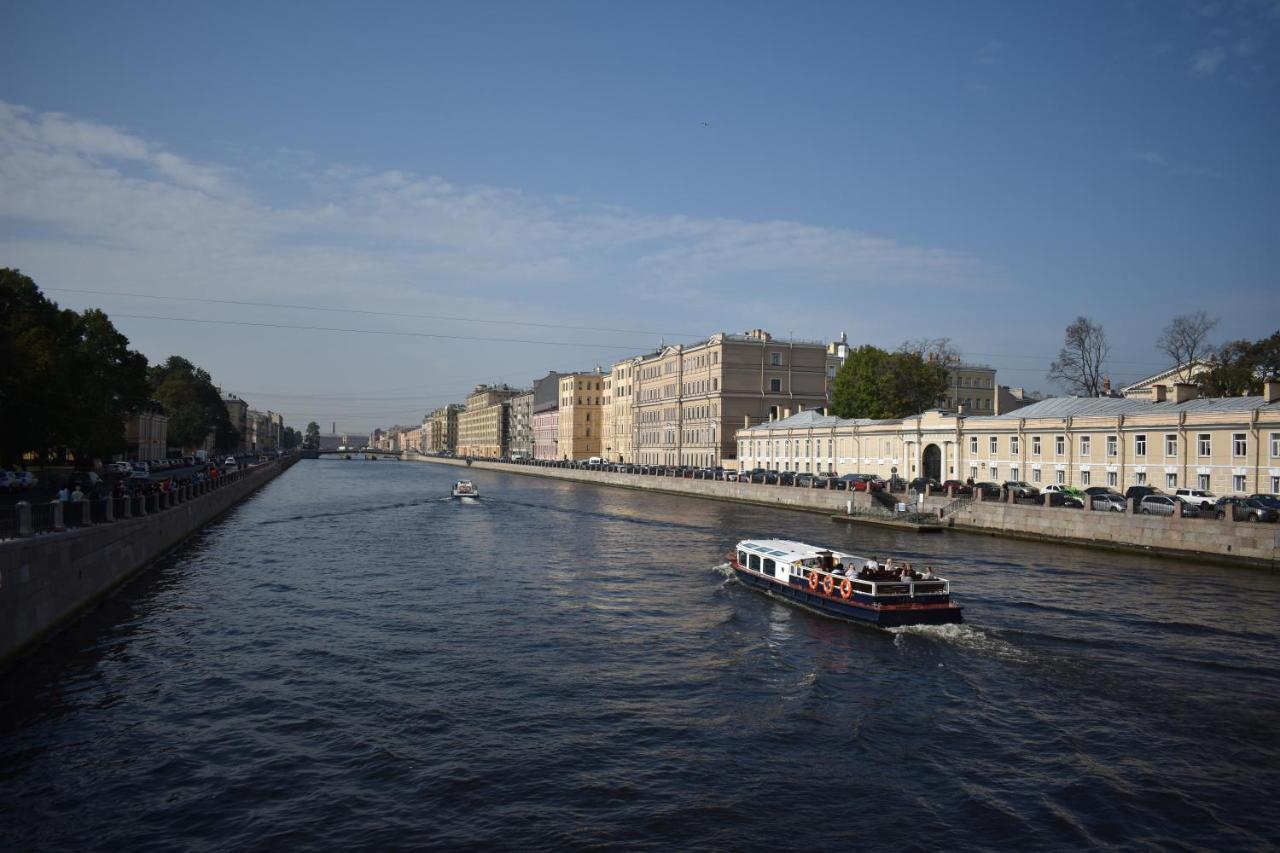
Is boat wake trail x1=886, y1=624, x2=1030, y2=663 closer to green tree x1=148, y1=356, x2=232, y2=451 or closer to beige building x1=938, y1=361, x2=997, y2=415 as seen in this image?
beige building x1=938, y1=361, x2=997, y2=415

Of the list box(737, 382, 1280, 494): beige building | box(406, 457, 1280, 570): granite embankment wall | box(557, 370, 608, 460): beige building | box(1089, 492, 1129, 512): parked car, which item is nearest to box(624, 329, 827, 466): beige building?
box(737, 382, 1280, 494): beige building

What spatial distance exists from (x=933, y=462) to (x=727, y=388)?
40.2m

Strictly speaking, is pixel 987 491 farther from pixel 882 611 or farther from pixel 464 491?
pixel 464 491

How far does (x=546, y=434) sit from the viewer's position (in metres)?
182

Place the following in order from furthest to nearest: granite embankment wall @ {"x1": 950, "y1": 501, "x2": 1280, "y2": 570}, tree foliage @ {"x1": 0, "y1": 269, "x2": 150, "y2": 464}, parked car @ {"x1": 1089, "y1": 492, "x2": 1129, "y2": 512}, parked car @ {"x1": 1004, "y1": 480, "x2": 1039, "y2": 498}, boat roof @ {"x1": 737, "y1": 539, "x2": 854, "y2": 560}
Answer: parked car @ {"x1": 1004, "y1": 480, "x2": 1039, "y2": 498}
tree foliage @ {"x1": 0, "y1": 269, "x2": 150, "y2": 464}
parked car @ {"x1": 1089, "y1": 492, "x2": 1129, "y2": 512}
granite embankment wall @ {"x1": 950, "y1": 501, "x2": 1280, "y2": 570}
boat roof @ {"x1": 737, "y1": 539, "x2": 854, "y2": 560}

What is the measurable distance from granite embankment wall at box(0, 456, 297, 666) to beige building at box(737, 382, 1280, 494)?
5214cm

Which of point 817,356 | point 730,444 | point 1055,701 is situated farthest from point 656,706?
point 817,356

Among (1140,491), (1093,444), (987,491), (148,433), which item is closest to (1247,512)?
(1140,491)

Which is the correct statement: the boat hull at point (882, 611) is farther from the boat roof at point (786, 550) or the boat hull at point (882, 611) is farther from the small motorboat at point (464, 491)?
the small motorboat at point (464, 491)

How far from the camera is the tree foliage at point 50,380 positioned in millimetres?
51094

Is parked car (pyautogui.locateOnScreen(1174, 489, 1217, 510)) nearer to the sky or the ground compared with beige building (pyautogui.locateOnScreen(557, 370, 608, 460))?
nearer to the ground

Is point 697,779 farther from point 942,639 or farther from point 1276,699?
point 1276,699

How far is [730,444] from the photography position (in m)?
106

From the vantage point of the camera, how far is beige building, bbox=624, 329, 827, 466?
348 ft
